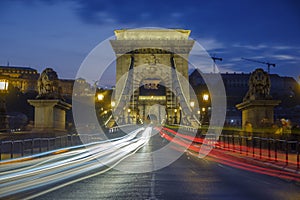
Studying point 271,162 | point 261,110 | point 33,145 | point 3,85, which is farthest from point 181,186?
point 261,110

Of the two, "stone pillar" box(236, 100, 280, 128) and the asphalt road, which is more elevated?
"stone pillar" box(236, 100, 280, 128)

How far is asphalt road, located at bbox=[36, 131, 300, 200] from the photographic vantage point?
10.6 metres

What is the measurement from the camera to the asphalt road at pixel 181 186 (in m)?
10.6

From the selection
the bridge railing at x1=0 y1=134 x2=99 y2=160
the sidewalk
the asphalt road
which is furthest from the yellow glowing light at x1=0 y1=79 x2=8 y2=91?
the sidewalk

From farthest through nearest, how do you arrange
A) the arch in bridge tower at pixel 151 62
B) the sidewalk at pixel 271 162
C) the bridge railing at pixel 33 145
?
1. the arch in bridge tower at pixel 151 62
2. the bridge railing at pixel 33 145
3. the sidewalk at pixel 271 162

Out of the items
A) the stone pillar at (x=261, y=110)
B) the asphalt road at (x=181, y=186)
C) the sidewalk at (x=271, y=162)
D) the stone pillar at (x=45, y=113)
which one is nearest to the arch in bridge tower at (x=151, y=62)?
the stone pillar at (x=45, y=113)

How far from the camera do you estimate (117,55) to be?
116 m

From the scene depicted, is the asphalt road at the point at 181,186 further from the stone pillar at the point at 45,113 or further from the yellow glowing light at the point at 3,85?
the stone pillar at the point at 45,113

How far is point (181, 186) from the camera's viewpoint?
12.2 m

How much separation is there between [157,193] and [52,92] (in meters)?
19.9

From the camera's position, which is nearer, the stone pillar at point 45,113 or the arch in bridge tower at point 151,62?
the stone pillar at point 45,113

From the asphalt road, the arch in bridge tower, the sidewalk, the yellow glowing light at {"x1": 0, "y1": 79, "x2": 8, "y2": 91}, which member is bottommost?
the asphalt road

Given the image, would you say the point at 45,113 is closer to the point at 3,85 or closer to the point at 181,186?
the point at 3,85

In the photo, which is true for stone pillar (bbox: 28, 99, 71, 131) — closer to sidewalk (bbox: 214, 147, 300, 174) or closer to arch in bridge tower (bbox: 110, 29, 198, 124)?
sidewalk (bbox: 214, 147, 300, 174)
